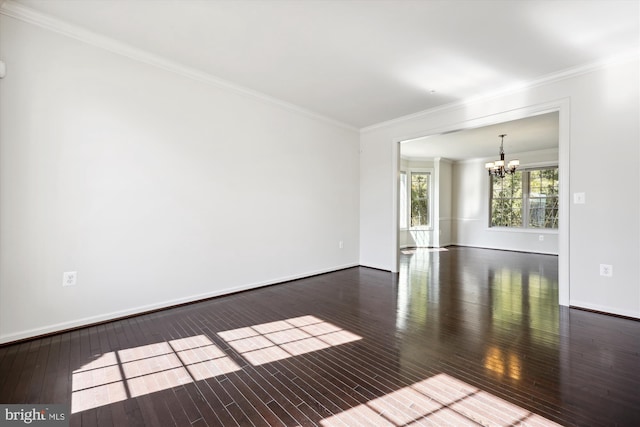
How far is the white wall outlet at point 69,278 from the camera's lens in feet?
8.41

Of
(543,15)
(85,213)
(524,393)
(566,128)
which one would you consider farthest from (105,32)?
(566,128)

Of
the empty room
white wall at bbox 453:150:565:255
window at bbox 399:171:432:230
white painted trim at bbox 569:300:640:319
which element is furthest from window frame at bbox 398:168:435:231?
white painted trim at bbox 569:300:640:319

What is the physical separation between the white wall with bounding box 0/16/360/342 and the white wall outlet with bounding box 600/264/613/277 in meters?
3.71

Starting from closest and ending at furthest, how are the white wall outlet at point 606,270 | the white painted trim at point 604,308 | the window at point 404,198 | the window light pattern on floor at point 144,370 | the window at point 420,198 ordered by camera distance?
the window light pattern on floor at point 144,370 → the white painted trim at point 604,308 → the white wall outlet at point 606,270 → the window at point 404,198 → the window at point 420,198

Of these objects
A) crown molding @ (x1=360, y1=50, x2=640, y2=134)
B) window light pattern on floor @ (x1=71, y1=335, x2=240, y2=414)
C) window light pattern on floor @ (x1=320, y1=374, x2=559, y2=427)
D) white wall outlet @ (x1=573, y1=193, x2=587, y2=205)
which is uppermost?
crown molding @ (x1=360, y1=50, x2=640, y2=134)

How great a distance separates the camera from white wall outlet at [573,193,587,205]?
3.20m

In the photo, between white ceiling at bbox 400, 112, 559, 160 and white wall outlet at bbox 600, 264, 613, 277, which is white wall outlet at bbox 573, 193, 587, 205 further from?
white ceiling at bbox 400, 112, 559, 160

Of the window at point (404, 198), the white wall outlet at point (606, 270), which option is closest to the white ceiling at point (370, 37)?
the white wall outlet at point (606, 270)

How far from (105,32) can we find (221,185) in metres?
1.78

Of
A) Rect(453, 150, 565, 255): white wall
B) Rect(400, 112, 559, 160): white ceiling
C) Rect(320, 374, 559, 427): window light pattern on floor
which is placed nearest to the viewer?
Rect(320, 374, 559, 427): window light pattern on floor
